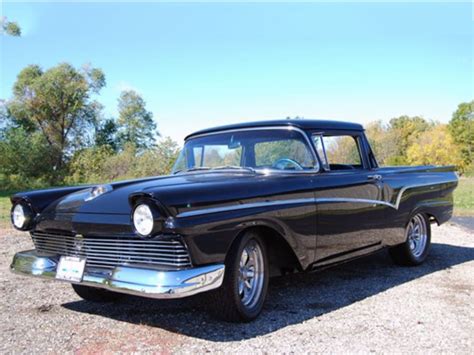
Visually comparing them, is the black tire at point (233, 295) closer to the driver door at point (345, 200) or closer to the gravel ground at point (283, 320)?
the gravel ground at point (283, 320)

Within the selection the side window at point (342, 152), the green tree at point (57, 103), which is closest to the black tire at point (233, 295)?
the side window at point (342, 152)

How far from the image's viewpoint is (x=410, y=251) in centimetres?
599

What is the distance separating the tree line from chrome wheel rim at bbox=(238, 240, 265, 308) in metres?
19.1

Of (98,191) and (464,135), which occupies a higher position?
(464,135)

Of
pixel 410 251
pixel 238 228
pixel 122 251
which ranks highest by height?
pixel 238 228

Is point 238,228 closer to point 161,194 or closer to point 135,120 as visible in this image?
point 161,194

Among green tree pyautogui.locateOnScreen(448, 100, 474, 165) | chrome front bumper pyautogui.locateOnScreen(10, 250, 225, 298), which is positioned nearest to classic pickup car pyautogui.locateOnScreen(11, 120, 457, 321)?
chrome front bumper pyautogui.locateOnScreen(10, 250, 225, 298)

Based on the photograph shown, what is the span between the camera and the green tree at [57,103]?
42688 mm

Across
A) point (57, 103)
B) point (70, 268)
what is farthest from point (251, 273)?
point (57, 103)

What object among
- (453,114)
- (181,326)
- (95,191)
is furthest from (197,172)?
(453,114)

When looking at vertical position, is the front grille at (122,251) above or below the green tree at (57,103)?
below

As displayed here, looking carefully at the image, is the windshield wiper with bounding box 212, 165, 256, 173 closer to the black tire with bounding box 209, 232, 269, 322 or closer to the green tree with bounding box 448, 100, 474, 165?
the black tire with bounding box 209, 232, 269, 322

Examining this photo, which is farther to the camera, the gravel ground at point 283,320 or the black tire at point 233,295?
the black tire at point 233,295

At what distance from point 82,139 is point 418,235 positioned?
43560 millimetres
